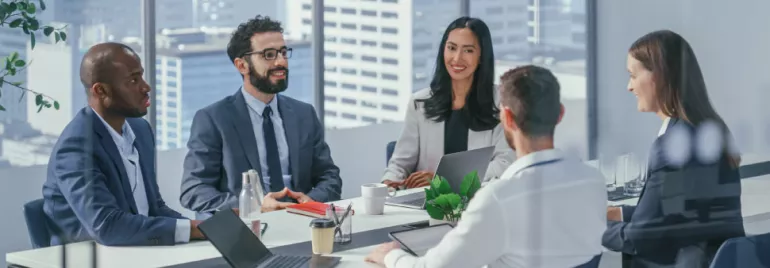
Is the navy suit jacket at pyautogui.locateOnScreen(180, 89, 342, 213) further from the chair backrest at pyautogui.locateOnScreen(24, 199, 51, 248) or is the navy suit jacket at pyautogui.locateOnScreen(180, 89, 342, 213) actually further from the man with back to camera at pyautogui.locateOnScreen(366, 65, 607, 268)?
the man with back to camera at pyautogui.locateOnScreen(366, 65, 607, 268)

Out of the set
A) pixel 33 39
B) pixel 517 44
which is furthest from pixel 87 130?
pixel 517 44

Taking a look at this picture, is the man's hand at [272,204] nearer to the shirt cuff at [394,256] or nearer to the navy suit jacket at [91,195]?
the navy suit jacket at [91,195]

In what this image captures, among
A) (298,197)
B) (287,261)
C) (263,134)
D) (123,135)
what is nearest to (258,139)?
(263,134)

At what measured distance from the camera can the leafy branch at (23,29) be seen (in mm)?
2740

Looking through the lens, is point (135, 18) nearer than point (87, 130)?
No

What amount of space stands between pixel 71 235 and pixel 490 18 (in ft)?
4.58

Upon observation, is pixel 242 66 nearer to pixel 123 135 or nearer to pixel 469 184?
pixel 123 135

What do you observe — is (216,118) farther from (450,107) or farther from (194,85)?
(194,85)

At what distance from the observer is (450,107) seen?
14.6 feet

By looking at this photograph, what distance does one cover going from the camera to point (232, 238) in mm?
2932

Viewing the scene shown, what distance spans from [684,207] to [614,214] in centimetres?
18

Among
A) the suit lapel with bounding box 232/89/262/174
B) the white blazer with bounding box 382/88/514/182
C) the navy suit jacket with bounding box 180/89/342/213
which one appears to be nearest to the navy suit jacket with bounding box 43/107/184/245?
the navy suit jacket with bounding box 180/89/342/213

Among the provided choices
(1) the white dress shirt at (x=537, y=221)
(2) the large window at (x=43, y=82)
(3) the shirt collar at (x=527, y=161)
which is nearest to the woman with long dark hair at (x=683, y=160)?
(1) the white dress shirt at (x=537, y=221)

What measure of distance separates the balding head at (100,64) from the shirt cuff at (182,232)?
454 mm
